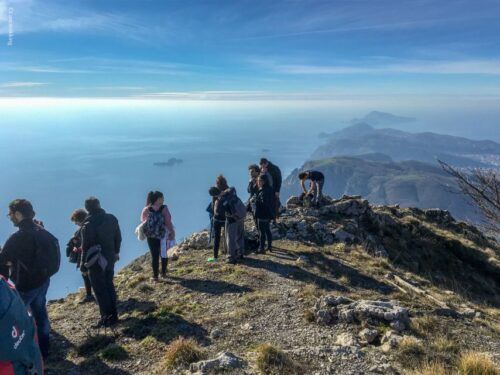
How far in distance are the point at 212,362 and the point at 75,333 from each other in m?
4.63

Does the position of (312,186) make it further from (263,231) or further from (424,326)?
(424,326)

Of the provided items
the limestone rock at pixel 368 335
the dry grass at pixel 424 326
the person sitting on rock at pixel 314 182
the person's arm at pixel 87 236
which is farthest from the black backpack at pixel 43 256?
the person sitting on rock at pixel 314 182

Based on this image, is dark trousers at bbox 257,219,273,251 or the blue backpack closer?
the blue backpack

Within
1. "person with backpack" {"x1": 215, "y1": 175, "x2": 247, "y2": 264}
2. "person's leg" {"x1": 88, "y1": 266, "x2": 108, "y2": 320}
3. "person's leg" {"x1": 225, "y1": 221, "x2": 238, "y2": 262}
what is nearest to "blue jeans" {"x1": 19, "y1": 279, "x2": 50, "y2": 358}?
"person's leg" {"x1": 88, "y1": 266, "x2": 108, "y2": 320}

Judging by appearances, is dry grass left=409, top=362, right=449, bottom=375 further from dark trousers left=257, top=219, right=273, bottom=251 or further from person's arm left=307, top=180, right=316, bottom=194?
person's arm left=307, top=180, right=316, bottom=194

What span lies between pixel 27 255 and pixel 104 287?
216cm

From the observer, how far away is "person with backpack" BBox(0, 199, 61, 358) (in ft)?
23.2

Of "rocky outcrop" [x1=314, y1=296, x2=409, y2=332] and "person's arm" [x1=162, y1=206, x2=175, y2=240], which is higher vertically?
"person's arm" [x1=162, y1=206, x2=175, y2=240]

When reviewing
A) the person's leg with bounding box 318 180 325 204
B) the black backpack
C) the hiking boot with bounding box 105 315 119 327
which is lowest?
the hiking boot with bounding box 105 315 119 327

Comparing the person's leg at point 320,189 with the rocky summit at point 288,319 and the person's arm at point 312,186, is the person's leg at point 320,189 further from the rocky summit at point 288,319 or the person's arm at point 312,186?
the rocky summit at point 288,319

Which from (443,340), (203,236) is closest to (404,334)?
(443,340)

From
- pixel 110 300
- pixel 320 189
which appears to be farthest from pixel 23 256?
pixel 320 189

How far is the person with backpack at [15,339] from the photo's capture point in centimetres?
362

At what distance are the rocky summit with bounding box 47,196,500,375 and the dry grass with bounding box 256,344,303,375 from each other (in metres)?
0.02
